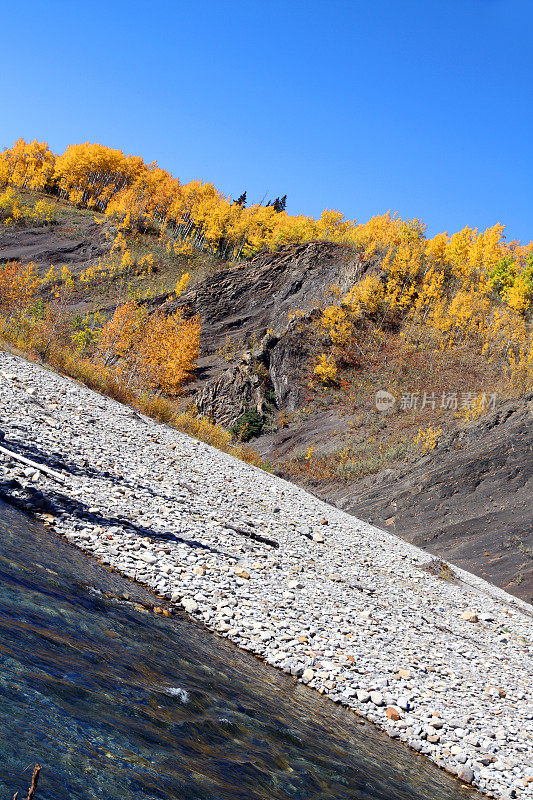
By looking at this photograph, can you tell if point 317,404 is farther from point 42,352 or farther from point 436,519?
point 42,352

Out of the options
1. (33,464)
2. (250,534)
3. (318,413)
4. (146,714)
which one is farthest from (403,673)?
(318,413)

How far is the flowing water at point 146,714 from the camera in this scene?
2.85 metres

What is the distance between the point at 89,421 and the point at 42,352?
7.06 metres

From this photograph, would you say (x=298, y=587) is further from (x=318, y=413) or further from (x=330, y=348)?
(x=330, y=348)

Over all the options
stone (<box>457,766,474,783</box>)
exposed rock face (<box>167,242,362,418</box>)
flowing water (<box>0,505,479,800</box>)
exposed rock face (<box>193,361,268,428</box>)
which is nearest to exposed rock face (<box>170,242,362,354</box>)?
exposed rock face (<box>167,242,362,418</box>)

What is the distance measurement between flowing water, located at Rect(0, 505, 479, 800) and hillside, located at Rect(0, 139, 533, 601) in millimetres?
14214

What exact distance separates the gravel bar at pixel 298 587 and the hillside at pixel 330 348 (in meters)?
6.91

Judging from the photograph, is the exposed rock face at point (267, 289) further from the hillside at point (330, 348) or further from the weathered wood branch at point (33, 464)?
the weathered wood branch at point (33, 464)

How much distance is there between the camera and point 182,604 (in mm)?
6172

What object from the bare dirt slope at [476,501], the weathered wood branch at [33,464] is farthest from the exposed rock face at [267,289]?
the weathered wood branch at [33,464]

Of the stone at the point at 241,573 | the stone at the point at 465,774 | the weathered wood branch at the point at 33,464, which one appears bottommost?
the stone at the point at 465,774

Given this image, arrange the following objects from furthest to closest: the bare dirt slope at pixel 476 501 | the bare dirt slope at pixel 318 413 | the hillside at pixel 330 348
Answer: the hillside at pixel 330 348
the bare dirt slope at pixel 318 413
the bare dirt slope at pixel 476 501

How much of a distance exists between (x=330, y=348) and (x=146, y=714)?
145 feet

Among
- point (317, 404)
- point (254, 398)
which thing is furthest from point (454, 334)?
point (254, 398)
